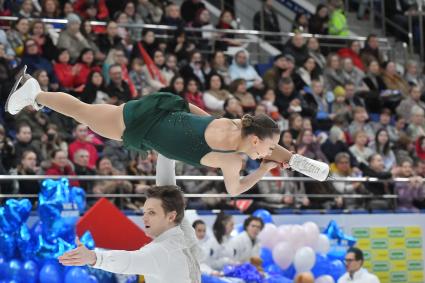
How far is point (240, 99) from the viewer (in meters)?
13.0

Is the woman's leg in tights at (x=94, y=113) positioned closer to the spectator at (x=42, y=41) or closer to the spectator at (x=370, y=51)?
the spectator at (x=42, y=41)

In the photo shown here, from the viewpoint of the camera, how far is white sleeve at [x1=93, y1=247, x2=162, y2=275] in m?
4.84

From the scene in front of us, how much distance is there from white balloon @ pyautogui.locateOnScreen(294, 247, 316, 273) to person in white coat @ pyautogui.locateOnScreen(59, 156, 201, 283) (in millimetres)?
5234

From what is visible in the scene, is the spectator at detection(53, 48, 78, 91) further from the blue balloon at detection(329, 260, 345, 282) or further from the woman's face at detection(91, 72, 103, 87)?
the blue balloon at detection(329, 260, 345, 282)

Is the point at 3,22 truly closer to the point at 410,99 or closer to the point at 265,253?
the point at 265,253

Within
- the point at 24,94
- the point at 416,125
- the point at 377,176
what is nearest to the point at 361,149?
the point at 377,176

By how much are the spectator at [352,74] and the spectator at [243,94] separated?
2.32m

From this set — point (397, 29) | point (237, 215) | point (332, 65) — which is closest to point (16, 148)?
point (237, 215)

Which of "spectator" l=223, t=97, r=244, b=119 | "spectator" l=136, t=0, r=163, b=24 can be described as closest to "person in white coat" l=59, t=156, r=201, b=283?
"spectator" l=223, t=97, r=244, b=119

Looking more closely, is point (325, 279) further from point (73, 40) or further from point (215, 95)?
point (73, 40)

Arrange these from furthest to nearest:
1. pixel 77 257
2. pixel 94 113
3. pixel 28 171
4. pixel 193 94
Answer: pixel 193 94, pixel 28 171, pixel 94 113, pixel 77 257

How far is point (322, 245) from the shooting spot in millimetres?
10969

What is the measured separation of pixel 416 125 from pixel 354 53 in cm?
193

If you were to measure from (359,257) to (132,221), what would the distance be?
8.10 feet
